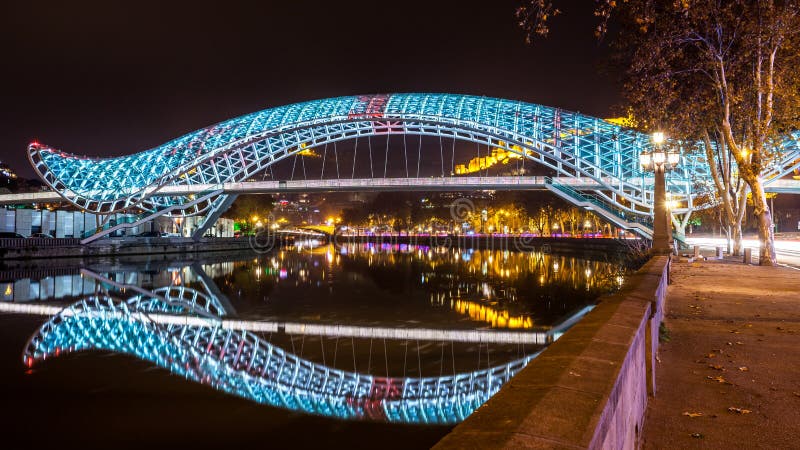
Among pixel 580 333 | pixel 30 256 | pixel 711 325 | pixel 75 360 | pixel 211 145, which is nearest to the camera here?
pixel 580 333

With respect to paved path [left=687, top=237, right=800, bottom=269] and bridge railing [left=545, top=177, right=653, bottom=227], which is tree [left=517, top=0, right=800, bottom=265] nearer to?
paved path [left=687, top=237, right=800, bottom=269]

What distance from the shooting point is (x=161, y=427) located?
305 inches

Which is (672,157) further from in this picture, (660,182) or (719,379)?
(719,379)

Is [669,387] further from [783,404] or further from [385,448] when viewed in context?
[385,448]

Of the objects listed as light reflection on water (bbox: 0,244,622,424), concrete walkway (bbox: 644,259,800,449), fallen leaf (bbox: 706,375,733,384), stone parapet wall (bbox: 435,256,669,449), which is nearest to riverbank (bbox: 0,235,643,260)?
light reflection on water (bbox: 0,244,622,424)

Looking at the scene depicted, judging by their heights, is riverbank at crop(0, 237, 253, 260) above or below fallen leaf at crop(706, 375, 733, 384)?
above

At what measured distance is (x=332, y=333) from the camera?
1438 centimetres

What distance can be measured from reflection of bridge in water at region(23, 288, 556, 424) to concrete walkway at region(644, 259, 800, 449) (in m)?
2.98

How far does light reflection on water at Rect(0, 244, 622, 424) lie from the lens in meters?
9.59

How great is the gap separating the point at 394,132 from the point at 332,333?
4637cm

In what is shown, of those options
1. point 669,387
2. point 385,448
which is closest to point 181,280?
point 385,448

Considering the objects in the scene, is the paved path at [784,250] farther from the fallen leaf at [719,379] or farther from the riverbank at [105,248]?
the riverbank at [105,248]

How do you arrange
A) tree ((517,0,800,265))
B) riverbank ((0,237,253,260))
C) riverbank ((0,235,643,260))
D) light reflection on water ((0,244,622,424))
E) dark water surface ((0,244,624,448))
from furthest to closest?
riverbank ((0,235,643,260)) → riverbank ((0,237,253,260)) → tree ((517,0,800,265)) → light reflection on water ((0,244,622,424)) → dark water surface ((0,244,624,448))

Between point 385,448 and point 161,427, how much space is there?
2.94 m
